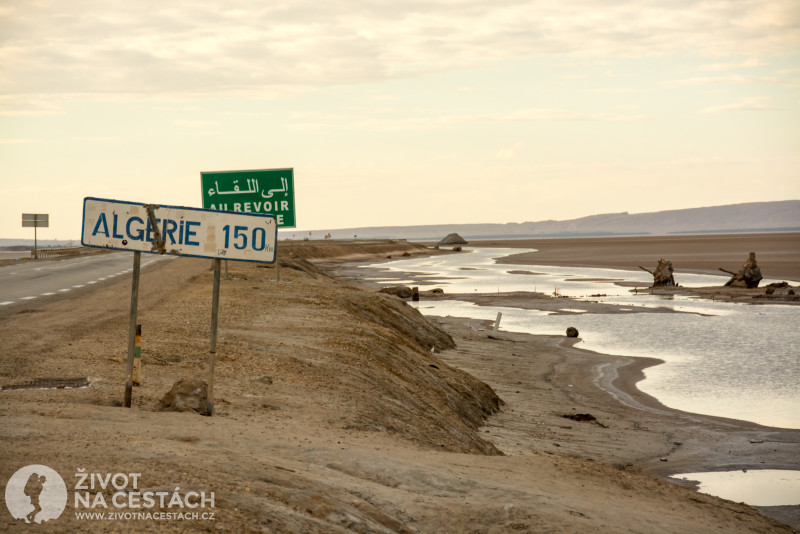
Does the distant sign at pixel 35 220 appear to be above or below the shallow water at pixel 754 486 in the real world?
above

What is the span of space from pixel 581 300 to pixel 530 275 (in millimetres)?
24079

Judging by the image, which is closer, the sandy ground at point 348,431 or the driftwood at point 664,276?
the sandy ground at point 348,431

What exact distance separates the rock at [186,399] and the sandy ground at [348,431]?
0.74 ft

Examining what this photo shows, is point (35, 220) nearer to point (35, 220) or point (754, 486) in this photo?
point (35, 220)

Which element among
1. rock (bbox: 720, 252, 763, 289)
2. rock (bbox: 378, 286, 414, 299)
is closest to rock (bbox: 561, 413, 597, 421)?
rock (bbox: 378, 286, 414, 299)

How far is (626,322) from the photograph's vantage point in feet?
108

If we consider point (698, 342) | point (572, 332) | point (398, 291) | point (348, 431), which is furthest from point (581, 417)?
point (398, 291)

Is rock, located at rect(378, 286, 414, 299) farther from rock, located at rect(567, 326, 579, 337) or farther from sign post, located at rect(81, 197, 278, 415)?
sign post, located at rect(81, 197, 278, 415)

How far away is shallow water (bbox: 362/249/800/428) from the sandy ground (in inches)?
46.4

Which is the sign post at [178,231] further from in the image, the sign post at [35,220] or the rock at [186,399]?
the sign post at [35,220]

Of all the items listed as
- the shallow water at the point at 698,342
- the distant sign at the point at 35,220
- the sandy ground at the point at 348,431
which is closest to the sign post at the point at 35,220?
the distant sign at the point at 35,220

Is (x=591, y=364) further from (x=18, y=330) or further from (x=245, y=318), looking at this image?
(x=18, y=330)

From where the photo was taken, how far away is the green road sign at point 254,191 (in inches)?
1030

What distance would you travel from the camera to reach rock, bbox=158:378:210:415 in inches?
354
